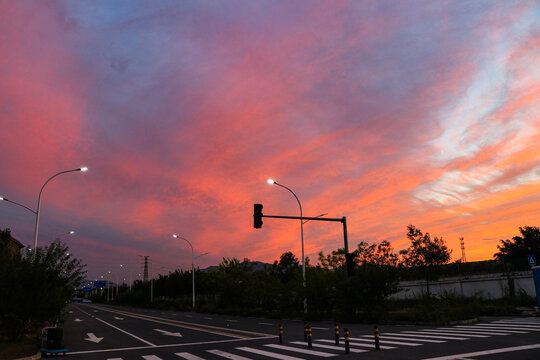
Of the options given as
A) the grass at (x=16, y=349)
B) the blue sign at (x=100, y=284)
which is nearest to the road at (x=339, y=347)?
the grass at (x=16, y=349)

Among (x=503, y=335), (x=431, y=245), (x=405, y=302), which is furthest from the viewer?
(x=431, y=245)

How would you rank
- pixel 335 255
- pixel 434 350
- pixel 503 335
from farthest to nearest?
pixel 335 255, pixel 503 335, pixel 434 350

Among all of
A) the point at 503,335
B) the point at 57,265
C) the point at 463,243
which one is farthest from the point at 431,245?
the point at 463,243

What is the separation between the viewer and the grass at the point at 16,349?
1404 cm

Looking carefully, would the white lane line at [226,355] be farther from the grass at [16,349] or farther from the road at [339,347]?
the grass at [16,349]

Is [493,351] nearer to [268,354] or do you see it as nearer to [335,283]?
[268,354]

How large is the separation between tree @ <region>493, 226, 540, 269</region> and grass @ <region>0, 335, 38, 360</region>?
295 ft

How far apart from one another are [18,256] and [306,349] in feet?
50.3

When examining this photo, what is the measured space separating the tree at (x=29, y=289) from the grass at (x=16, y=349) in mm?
680

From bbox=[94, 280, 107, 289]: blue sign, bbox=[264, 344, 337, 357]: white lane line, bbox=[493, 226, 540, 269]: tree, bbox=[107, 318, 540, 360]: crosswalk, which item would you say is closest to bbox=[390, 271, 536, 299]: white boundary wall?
bbox=[107, 318, 540, 360]: crosswalk

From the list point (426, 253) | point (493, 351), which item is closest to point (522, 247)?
point (426, 253)

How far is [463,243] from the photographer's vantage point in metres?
121

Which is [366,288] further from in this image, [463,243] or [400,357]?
[463,243]

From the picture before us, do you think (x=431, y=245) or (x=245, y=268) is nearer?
(x=431, y=245)
